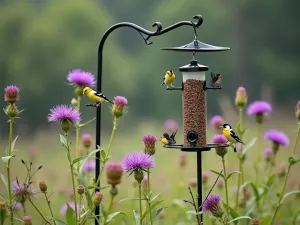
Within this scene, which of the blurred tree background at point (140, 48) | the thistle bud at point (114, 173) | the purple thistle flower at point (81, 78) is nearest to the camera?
the thistle bud at point (114, 173)

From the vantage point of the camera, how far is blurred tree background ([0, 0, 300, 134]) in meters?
20.3

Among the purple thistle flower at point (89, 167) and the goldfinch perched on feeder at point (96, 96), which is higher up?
the goldfinch perched on feeder at point (96, 96)

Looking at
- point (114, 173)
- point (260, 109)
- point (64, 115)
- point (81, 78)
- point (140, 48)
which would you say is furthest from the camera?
point (140, 48)

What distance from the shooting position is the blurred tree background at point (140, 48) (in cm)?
2033

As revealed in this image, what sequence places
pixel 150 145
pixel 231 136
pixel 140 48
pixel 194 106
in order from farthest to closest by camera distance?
pixel 140 48, pixel 194 106, pixel 231 136, pixel 150 145

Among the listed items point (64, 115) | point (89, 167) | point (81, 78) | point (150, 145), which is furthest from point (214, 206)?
point (89, 167)

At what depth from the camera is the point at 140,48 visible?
21.7m

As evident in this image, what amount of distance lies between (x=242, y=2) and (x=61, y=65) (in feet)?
25.0

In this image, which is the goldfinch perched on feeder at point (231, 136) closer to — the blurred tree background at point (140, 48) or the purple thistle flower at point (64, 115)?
the purple thistle flower at point (64, 115)

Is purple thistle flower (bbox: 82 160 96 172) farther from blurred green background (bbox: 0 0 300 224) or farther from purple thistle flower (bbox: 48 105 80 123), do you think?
blurred green background (bbox: 0 0 300 224)

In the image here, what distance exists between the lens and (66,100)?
64.0 ft

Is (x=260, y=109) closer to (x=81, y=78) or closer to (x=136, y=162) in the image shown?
(x=81, y=78)

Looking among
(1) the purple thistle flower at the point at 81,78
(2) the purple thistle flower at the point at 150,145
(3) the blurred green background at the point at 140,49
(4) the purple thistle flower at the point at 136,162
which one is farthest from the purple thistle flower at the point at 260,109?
(3) the blurred green background at the point at 140,49

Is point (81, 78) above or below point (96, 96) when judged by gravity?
above
